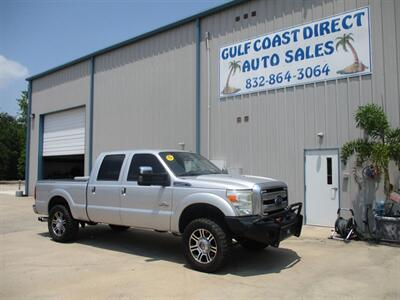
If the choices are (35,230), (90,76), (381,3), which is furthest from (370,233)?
(90,76)

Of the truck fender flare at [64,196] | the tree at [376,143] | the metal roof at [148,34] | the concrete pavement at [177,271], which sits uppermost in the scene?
the metal roof at [148,34]

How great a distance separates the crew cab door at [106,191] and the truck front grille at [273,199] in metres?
3.03

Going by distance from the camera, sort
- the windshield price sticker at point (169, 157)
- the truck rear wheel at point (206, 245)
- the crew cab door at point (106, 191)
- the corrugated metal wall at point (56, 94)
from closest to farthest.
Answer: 1. the truck rear wheel at point (206, 245)
2. the windshield price sticker at point (169, 157)
3. the crew cab door at point (106, 191)
4. the corrugated metal wall at point (56, 94)

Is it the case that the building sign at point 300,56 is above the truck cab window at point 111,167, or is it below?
above

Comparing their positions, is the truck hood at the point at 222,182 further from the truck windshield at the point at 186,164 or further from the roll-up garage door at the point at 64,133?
the roll-up garage door at the point at 64,133

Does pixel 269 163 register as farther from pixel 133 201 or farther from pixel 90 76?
pixel 90 76

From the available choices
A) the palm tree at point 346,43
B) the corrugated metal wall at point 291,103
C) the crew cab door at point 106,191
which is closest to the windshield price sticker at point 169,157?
the crew cab door at point 106,191

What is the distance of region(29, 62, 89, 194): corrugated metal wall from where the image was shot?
67.7ft

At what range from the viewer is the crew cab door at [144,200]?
7305 millimetres

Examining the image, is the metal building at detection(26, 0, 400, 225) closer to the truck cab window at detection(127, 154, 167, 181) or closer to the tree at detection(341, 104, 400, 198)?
the tree at detection(341, 104, 400, 198)

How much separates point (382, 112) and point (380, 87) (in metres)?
0.97

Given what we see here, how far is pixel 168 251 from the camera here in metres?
8.26

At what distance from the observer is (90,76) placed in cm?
1995

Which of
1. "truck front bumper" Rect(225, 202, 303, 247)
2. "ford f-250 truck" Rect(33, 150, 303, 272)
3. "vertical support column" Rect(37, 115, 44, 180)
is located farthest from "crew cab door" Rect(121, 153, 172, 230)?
"vertical support column" Rect(37, 115, 44, 180)
